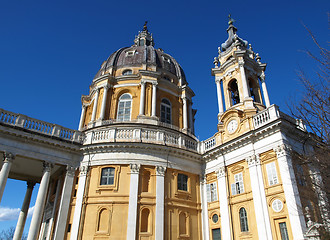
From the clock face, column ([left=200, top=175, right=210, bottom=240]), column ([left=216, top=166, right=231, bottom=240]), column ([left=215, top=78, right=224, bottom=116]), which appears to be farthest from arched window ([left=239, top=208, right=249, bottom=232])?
column ([left=215, top=78, right=224, bottom=116])

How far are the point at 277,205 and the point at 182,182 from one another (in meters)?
6.77

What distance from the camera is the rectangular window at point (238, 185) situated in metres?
17.1

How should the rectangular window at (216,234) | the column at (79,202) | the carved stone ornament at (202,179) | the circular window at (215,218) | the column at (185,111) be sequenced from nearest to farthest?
the column at (79,202) < the rectangular window at (216,234) < the circular window at (215,218) < the carved stone ornament at (202,179) < the column at (185,111)

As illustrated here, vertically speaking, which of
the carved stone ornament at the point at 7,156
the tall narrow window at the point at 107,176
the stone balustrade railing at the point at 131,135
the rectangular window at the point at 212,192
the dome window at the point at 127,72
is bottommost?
the rectangular window at the point at 212,192

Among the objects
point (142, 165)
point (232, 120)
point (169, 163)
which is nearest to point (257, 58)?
point (232, 120)

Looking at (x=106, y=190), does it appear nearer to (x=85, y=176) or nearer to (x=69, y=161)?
(x=85, y=176)

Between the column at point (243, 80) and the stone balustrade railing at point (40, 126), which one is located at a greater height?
the column at point (243, 80)

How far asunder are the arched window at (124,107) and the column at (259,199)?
462 inches

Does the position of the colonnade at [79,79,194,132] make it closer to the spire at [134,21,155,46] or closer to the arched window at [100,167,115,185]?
the arched window at [100,167,115,185]

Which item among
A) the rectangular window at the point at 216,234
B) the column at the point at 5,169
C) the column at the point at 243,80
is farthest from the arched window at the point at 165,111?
the column at the point at 5,169

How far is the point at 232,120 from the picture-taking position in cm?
1934

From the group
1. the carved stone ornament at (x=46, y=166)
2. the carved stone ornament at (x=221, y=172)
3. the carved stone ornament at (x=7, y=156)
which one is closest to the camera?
the carved stone ornament at (x=7, y=156)

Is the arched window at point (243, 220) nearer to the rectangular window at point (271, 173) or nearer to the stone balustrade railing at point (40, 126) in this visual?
the rectangular window at point (271, 173)

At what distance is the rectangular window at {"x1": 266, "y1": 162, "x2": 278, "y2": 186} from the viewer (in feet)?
50.0
